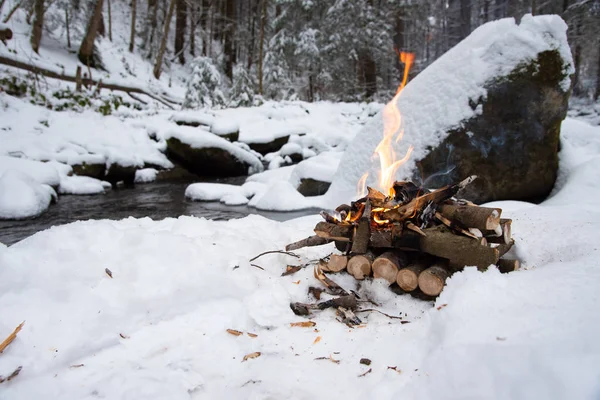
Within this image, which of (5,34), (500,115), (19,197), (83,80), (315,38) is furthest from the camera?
(315,38)

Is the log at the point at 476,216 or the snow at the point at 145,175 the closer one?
the log at the point at 476,216

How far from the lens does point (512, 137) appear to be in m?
5.15

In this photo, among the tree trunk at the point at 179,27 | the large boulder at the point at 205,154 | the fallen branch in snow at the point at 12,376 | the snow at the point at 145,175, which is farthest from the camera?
the tree trunk at the point at 179,27

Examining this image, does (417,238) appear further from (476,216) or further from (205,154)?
(205,154)

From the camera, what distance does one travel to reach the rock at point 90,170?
8172 millimetres

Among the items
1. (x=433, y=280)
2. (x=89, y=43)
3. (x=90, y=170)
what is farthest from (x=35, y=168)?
(x=89, y=43)

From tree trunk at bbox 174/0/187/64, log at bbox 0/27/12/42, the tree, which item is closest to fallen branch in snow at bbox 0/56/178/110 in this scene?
the tree

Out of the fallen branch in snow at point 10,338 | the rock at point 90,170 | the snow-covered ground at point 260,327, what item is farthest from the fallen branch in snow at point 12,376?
the rock at point 90,170

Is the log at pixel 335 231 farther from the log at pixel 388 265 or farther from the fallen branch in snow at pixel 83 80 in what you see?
the fallen branch in snow at pixel 83 80

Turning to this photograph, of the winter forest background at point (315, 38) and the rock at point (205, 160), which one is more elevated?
the winter forest background at point (315, 38)

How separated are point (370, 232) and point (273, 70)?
61.1ft

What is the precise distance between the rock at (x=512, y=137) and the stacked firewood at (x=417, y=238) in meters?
2.60

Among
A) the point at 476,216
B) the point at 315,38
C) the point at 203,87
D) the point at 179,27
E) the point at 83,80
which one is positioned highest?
the point at 179,27

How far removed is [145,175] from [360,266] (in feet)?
26.6
